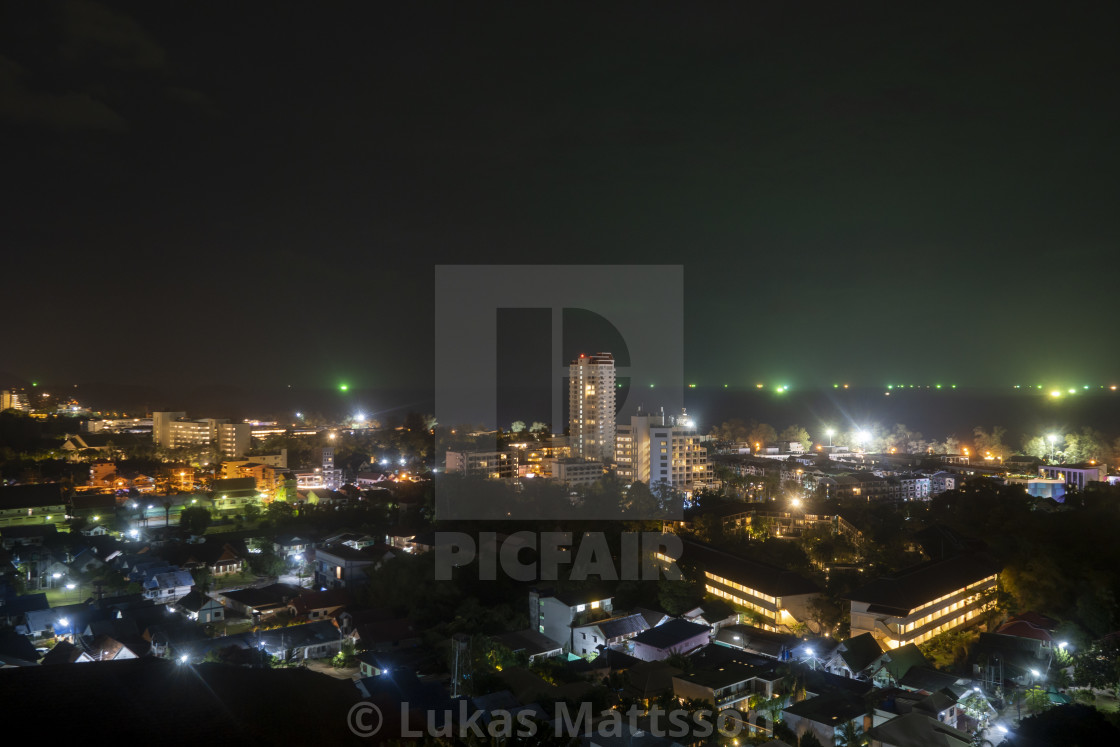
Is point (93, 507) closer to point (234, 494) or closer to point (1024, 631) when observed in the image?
point (234, 494)

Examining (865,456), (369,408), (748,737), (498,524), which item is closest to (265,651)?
(498,524)

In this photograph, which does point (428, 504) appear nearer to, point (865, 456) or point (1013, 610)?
point (1013, 610)

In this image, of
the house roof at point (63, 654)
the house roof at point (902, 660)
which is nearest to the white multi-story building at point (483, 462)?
the house roof at point (63, 654)

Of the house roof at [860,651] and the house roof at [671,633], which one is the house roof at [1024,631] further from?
the house roof at [671,633]

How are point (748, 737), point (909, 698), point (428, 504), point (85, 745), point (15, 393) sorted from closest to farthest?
point (85, 745) → point (748, 737) → point (909, 698) → point (428, 504) → point (15, 393)

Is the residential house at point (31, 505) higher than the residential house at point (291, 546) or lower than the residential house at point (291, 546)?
higher

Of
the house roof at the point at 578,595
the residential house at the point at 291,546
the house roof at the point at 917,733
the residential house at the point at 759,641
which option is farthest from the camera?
the residential house at the point at 291,546
